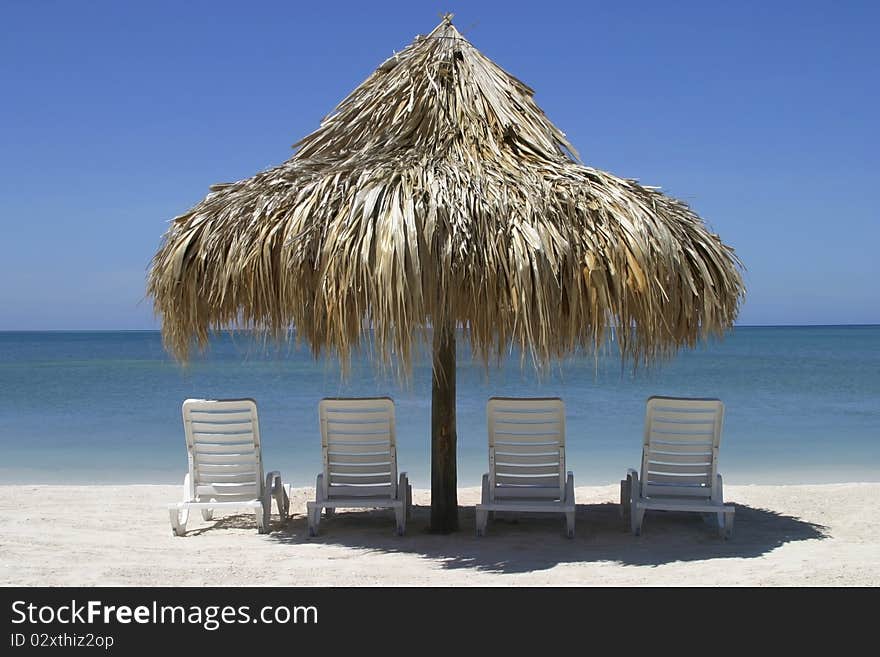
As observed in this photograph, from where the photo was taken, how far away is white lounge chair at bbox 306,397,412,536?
4777mm

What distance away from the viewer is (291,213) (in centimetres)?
425

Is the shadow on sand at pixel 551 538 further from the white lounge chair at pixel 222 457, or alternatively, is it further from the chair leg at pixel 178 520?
the white lounge chair at pixel 222 457

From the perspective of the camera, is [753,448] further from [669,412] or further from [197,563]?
[197,563]

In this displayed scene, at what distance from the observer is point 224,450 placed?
491 centimetres

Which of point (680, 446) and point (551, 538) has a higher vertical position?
point (680, 446)

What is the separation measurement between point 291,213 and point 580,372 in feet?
67.7

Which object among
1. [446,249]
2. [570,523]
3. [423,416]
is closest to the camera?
[446,249]

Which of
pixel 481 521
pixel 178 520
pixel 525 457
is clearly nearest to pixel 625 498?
pixel 525 457

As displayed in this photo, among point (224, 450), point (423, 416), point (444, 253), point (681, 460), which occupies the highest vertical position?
point (444, 253)

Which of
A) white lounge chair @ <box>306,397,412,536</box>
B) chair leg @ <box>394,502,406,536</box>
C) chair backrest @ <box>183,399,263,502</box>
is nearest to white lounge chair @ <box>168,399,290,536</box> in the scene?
chair backrest @ <box>183,399,263,502</box>

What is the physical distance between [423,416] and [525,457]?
30.3 ft

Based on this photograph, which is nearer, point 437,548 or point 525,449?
point 437,548

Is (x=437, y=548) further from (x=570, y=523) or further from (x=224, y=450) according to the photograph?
(x=224, y=450)
